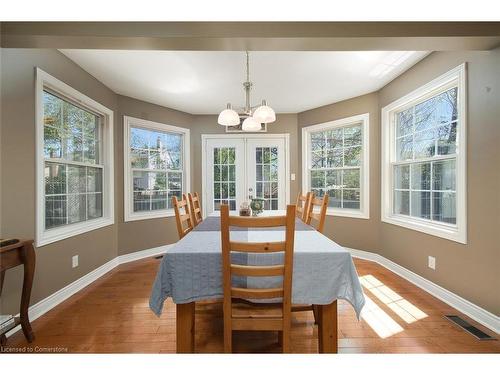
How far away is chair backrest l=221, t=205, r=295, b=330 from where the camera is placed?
1128 millimetres

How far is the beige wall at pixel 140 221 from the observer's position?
3373mm

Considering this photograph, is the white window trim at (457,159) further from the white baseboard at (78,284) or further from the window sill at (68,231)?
the window sill at (68,231)

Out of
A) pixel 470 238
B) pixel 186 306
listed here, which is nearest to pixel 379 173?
pixel 470 238

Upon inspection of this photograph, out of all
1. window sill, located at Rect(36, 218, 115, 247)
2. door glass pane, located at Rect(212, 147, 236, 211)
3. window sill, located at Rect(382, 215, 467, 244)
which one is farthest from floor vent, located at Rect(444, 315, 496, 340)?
window sill, located at Rect(36, 218, 115, 247)

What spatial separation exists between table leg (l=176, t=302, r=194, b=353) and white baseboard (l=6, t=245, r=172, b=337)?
1.49 m

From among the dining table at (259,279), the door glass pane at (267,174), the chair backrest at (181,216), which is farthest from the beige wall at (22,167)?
the door glass pane at (267,174)

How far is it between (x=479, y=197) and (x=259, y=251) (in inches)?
81.3

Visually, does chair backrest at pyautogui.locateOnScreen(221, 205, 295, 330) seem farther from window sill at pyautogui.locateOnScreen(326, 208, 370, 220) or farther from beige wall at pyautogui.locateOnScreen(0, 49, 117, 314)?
window sill at pyautogui.locateOnScreen(326, 208, 370, 220)

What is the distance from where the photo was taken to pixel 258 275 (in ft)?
3.94

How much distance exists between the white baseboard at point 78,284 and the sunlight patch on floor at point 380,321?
111 inches

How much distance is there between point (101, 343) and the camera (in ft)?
5.54

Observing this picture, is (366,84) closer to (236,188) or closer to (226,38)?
(226,38)

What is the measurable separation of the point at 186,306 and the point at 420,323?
1.90 m

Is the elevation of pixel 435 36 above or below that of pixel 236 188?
above
